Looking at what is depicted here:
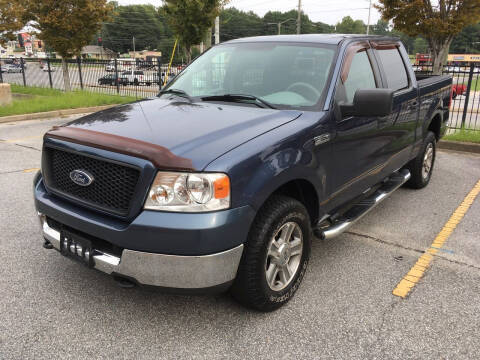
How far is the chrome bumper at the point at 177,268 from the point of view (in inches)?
93.0

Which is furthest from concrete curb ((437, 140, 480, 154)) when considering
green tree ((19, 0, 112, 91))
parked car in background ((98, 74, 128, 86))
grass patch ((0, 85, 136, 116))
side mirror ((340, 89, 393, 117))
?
parked car in background ((98, 74, 128, 86))

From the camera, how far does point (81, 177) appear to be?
267 centimetres

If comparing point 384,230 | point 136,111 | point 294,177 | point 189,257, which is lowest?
point 384,230

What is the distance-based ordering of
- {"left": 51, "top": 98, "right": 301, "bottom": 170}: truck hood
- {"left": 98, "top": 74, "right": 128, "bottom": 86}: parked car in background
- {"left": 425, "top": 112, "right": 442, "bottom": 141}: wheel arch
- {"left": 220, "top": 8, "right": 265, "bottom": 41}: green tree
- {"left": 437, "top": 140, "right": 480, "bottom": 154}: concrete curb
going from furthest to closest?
{"left": 220, "top": 8, "right": 265, "bottom": 41}: green tree
{"left": 98, "top": 74, "right": 128, "bottom": 86}: parked car in background
{"left": 437, "top": 140, "right": 480, "bottom": 154}: concrete curb
{"left": 425, "top": 112, "right": 442, "bottom": 141}: wheel arch
{"left": 51, "top": 98, "right": 301, "bottom": 170}: truck hood

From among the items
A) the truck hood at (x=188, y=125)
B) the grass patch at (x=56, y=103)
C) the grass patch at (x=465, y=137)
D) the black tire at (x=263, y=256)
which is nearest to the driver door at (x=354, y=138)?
the truck hood at (x=188, y=125)

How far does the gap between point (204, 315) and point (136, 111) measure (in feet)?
5.22

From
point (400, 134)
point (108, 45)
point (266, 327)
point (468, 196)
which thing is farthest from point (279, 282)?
point (108, 45)

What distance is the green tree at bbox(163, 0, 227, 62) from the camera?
14.2m

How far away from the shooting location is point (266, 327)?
2.79m

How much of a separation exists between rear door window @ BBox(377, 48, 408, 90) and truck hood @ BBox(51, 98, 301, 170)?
1.68m

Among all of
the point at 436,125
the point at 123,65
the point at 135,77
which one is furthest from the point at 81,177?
the point at 135,77

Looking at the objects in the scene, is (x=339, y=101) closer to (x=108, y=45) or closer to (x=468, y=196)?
(x=468, y=196)

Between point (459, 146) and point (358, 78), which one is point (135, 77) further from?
point (358, 78)

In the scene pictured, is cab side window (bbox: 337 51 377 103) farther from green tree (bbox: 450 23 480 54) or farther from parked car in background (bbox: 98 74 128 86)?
green tree (bbox: 450 23 480 54)
